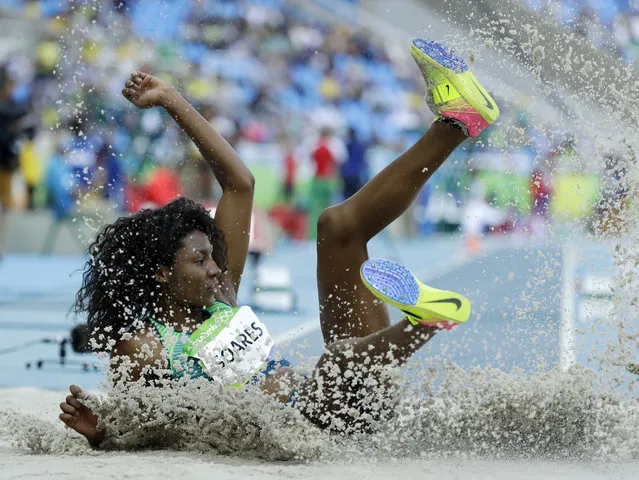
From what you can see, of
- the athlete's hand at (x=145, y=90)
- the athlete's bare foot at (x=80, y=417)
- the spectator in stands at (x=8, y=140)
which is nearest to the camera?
the athlete's bare foot at (x=80, y=417)

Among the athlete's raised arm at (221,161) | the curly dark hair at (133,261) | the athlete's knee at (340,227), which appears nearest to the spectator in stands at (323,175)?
the athlete's raised arm at (221,161)

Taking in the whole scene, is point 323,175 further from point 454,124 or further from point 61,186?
point 454,124

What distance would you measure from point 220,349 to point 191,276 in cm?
28

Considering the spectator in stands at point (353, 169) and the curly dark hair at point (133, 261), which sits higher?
the spectator in stands at point (353, 169)

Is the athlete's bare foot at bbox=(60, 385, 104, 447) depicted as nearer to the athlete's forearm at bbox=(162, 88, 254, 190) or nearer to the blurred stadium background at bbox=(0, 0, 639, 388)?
the athlete's forearm at bbox=(162, 88, 254, 190)

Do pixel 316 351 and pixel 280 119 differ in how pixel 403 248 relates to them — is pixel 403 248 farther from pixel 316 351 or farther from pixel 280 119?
pixel 316 351

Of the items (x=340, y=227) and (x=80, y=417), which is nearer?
(x=80, y=417)

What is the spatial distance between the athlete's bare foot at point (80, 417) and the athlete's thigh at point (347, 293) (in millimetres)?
884

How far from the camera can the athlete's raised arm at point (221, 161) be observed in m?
4.23

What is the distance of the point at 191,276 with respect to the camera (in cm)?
385

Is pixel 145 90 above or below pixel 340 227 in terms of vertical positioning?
above

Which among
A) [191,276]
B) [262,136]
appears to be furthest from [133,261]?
[262,136]

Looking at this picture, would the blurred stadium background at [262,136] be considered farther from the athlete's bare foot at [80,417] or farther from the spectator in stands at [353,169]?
the athlete's bare foot at [80,417]

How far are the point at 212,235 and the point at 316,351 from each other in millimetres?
2839
